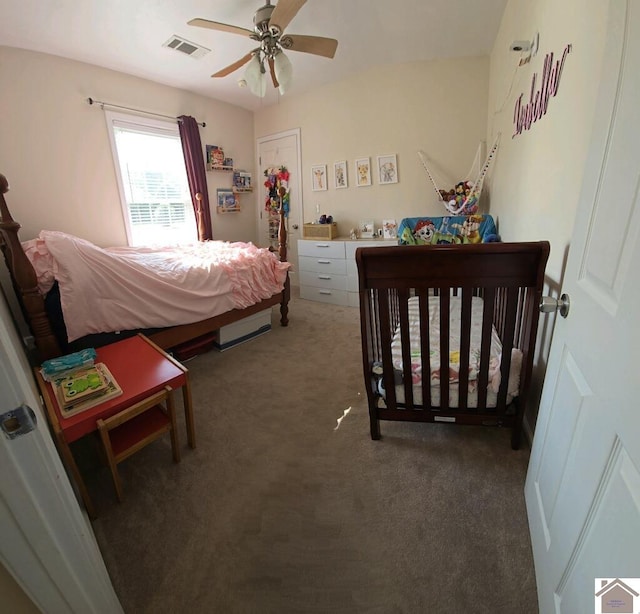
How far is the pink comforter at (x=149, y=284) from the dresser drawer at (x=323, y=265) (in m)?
1.02

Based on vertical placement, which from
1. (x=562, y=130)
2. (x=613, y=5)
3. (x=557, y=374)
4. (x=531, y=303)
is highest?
(x=613, y=5)

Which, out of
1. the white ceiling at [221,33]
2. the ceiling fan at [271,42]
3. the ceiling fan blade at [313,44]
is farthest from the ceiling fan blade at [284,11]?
the white ceiling at [221,33]

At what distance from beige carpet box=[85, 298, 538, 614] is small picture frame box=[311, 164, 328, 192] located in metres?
3.21

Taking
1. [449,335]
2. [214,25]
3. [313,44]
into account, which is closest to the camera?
[449,335]

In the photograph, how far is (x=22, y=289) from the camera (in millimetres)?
1687

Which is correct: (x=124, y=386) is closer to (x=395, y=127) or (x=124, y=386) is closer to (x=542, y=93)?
(x=542, y=93)

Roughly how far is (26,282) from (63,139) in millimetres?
2187

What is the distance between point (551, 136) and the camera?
1.42m

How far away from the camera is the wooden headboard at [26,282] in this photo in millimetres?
1617

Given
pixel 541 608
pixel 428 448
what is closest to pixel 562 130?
pixel 428 448

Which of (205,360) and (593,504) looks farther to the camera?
(205,360)

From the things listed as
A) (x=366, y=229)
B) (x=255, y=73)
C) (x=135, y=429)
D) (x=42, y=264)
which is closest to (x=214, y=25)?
(x=255, y=73)

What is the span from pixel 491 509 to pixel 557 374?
66 cm

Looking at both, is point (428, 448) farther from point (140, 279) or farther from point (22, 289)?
point (22, 289)
